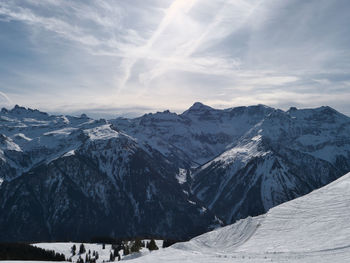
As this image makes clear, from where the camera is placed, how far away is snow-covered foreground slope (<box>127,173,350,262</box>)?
35562 millimetres

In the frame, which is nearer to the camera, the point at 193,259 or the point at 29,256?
the point at 193,259

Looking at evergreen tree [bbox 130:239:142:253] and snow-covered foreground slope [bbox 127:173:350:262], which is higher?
snow-covered foreground slope [bbox 127:173:350:262]

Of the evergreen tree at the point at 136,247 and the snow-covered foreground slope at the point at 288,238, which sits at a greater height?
the snow-covered foreground slope at the point at 288,238

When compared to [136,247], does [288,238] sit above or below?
above

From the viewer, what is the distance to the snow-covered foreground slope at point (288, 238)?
1400 inches

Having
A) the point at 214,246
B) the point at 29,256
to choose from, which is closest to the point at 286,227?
the point at 214,246

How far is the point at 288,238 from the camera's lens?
43156 millimetres

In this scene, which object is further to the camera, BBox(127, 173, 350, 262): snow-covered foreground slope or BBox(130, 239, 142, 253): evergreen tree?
BBox(130, 239, 142, 253): evergreen tree

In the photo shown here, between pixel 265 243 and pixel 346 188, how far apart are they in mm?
18057

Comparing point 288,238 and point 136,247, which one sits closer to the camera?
point 288,238

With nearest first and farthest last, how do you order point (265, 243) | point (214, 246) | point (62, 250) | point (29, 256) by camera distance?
point (265, 243), point (214, 246), point (29, 256), point (62, 250)

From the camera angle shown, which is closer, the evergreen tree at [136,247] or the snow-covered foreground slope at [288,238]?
the snow-covered foreground slope at [288,238]

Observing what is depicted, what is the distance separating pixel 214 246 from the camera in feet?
171

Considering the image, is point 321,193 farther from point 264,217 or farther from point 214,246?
point 214,246
